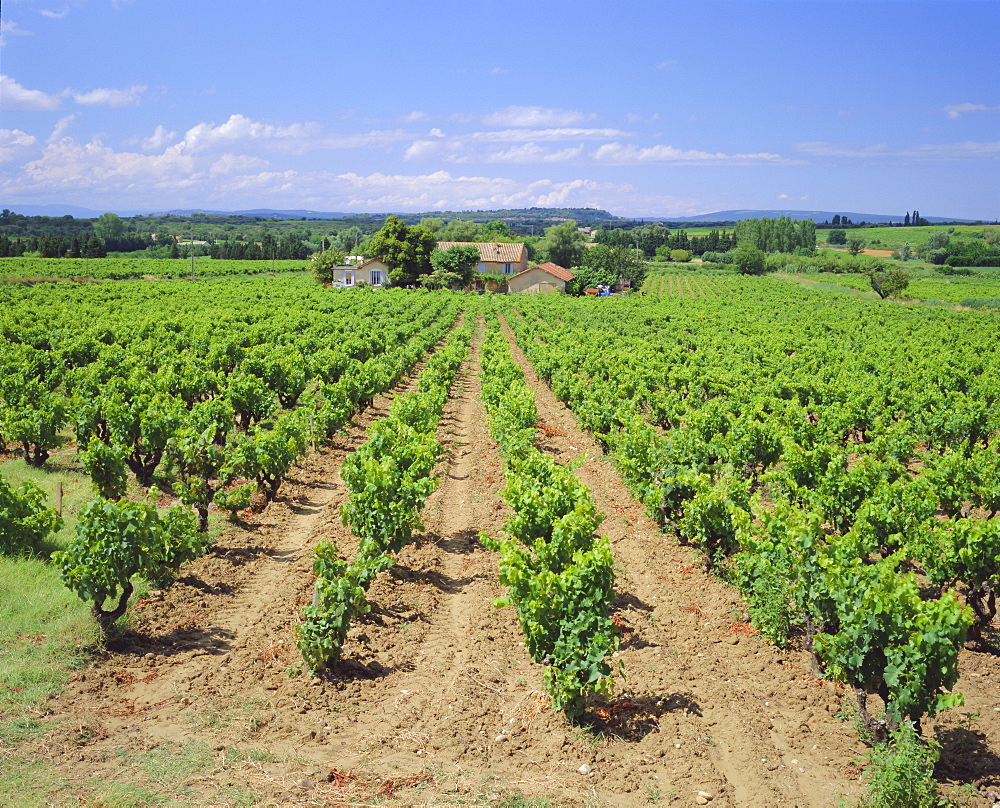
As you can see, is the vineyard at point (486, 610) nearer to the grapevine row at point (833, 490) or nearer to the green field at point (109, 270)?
the grapevine row at point (833, 490)

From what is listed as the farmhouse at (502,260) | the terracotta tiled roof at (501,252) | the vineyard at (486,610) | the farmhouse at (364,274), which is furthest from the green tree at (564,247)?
the vineyard at (486,610)

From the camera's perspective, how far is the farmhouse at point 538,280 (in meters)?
89.6

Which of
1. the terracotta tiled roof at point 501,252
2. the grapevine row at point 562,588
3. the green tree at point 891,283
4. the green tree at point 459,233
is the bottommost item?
the grapevine row at point 562,588

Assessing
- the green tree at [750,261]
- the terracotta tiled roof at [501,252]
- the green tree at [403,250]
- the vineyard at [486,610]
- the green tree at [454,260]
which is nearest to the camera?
the vineyard at [486,610]

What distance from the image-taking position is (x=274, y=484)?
49.8 feet

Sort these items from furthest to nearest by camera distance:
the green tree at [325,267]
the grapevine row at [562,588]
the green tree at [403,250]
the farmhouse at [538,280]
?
the farmhouse at [538,280] → the green tree at [325,267] → the green tree at [403,250] → the grapevine row at [562,588]

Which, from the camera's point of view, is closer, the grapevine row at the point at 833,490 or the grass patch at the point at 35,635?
the grapevine row at the point at 833,490

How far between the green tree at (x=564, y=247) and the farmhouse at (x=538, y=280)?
32.5 metres

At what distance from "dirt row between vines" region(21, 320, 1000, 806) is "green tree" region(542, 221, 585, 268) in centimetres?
11360

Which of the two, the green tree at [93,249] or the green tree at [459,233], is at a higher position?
the green tree at [459,233]

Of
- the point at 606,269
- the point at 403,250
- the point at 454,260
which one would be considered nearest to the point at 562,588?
the point at 403,250

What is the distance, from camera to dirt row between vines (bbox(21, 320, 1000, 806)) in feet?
23.0

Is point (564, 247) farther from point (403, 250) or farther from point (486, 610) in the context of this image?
point (486, 610)

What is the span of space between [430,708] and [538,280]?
84760mm
